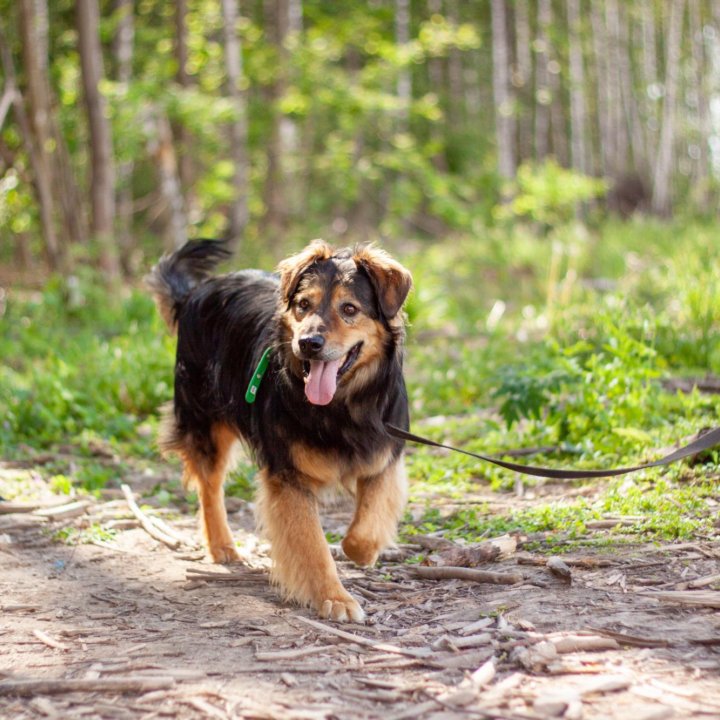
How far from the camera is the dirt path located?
2930 millimetres

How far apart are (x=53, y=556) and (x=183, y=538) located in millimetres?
754

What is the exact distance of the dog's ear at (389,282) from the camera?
4348 mm

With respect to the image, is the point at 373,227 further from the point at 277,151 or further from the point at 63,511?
the point at 63,511

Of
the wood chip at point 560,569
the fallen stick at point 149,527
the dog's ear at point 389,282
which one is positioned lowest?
the fallen stick at point 149,527

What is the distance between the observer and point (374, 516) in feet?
14.7

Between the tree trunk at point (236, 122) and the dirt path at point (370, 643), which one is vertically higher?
the tree trunk at point (236, 122)

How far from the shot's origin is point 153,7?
1966 centimetres

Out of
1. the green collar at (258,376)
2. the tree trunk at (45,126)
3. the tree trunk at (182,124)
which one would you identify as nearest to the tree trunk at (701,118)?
the tree trunk at (182,124)

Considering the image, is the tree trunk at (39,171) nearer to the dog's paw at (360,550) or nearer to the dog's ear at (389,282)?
the dog's ear at (389,282)

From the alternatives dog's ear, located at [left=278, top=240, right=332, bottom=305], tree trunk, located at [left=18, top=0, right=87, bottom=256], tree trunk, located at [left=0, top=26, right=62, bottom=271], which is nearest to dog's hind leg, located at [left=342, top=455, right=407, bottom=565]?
dog's ear, located at [left=278, top=240, right=332, bottom=305]

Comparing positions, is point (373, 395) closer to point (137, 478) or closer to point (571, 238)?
point (137, 478)

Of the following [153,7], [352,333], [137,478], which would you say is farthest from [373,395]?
[153,7]

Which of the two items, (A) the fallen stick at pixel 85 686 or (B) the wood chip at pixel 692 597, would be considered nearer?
(A) the fallen stick at pixel 85 686

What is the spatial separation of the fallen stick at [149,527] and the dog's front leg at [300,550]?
3.40ft
